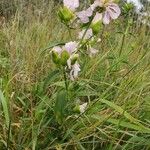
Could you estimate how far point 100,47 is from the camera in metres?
2.50

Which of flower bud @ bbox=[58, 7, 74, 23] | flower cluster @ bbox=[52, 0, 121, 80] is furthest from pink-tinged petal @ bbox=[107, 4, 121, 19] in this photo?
flower bud @ bbox=[58, 7, 74, 23]

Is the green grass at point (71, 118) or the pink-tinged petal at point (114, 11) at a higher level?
the pink-tinged petal at point (114, 11)

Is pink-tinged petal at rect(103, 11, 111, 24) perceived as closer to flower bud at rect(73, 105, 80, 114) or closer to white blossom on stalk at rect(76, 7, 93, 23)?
white blossom on stalk at rect(76, 7, 93, 23)

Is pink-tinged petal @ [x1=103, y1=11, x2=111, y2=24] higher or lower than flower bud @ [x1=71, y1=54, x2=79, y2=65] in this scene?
higher

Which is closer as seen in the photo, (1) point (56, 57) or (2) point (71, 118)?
(1) point (56, 57)

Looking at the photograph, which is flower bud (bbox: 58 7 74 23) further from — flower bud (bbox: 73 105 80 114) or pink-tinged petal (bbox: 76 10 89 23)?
flower bud (bbox: 73 105 80 114)

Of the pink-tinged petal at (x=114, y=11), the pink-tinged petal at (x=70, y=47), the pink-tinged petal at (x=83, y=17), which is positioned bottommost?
the pink-tinged petal at (x=70, y=47)

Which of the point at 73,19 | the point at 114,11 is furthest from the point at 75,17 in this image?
the point at 114,11

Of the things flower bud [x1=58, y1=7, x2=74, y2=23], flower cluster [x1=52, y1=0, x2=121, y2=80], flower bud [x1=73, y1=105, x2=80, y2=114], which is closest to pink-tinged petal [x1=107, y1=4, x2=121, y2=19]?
flower cluster [x1=52, y1=0, x2=121, y2=80]

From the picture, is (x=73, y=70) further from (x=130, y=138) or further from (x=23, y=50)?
(x=23, y=50)

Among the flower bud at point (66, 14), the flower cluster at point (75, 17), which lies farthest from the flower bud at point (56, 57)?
the flower bud at point (66, 14)

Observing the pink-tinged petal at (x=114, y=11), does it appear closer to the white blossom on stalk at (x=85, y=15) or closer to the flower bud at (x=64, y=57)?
the white blossom on stalk at (x=85, y=15)

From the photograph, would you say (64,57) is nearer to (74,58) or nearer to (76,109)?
(74,58)

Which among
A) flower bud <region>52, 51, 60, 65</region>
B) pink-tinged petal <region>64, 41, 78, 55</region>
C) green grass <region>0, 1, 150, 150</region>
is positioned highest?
pink-tinged petal <region>64, 41, 78, 55</region>
